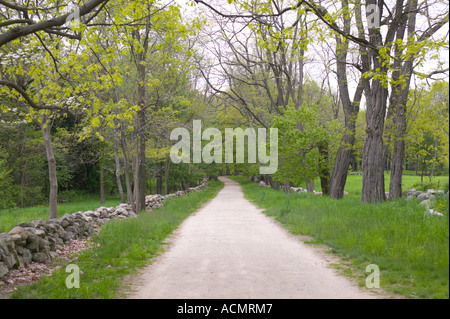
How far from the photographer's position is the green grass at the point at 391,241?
4.51 meters

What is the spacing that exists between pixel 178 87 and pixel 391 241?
42.3ft

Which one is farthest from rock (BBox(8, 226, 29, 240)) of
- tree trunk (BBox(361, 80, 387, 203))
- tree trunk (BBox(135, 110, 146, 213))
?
tree trunk (BBox(361, 80, 387, 203))

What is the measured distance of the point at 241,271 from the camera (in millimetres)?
5496

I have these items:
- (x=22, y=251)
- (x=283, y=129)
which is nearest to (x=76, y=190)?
(x=283, y=129)

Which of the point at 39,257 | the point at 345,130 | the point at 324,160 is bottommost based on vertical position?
the point at 39,257
